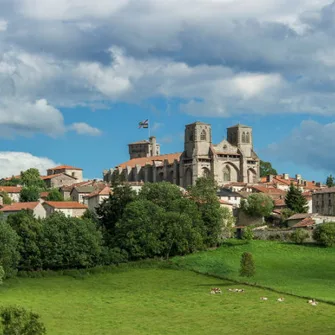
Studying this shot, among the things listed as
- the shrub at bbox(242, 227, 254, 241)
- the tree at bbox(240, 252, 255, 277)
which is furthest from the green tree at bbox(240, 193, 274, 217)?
the tree at bbox(240, 252, 255, 277)

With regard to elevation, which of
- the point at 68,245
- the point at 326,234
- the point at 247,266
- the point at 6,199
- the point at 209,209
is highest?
the point at 6,199

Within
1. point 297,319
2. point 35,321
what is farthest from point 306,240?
point 35,321

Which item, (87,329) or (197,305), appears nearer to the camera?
(87,329)

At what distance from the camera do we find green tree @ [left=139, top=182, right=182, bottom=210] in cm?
11169

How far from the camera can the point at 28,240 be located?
97250mm

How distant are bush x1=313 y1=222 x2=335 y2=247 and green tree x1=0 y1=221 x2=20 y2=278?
38313 mm

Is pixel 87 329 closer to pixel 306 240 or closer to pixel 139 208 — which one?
pixel 139 208

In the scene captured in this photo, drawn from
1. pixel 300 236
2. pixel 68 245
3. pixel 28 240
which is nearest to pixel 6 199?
pixel 28 240

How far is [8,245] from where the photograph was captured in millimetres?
91875

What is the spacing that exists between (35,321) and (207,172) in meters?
129

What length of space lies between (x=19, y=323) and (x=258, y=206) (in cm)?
8773

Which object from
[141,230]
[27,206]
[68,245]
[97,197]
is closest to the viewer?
[68,245]

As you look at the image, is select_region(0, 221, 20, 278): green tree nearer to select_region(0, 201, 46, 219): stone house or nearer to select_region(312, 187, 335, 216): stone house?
select_region(0, 201, 46, 219): stone house

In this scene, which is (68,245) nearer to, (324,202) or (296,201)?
(296,201)
